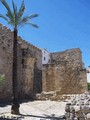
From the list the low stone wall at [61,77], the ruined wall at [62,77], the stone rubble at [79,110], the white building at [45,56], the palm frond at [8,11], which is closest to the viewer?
the stone rubble at [79,110]

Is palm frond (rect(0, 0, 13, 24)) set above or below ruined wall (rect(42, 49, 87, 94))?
above

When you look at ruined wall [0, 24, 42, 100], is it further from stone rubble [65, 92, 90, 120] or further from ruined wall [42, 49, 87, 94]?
stone rubble [65, 92, 90, 120]

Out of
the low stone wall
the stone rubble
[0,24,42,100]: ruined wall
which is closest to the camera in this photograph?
the stone rubble

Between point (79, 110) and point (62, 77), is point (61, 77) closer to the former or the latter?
point (62, 77)

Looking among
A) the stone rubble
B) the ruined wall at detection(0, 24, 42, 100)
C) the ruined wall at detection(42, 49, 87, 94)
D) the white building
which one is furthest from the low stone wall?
the stone rubble

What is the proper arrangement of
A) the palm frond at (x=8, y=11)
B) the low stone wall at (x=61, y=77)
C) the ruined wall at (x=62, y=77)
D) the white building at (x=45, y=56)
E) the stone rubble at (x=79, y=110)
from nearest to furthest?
the stone rubble at (x=79, y=110) → the palm frond at (x=8, y=11) → the ruined wall at (x=62, y=77) → the low stone wall at (x=61, y=77) → the white building at (x=45, y=56)

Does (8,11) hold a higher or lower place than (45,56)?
higher

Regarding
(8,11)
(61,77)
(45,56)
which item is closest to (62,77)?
(61,77)

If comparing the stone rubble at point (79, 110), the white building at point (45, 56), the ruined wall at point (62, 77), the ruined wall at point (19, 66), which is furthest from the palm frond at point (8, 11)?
the white building at point (45, 56)

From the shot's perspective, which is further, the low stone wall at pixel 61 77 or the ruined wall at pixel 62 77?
the low stone wall at pixel 61 77

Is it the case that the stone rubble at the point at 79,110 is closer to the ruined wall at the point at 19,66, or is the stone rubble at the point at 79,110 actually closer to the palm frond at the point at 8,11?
the palm frond at the point at 8,11

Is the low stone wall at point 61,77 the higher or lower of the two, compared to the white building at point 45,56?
lower

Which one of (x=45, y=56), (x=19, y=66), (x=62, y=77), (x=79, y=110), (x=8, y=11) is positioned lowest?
(x=79, y=110)

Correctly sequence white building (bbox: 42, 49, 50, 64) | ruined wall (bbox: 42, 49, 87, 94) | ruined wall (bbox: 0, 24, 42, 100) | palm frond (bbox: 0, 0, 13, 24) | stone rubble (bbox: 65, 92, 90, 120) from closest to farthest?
stone rubble (bbox: 65, 92, 90, 120), palm frond (bbox: 0, 0, 13, 24), ruined wall (bbox: 0, 24, 42, 100), ruined wall (bbox: 42, 49, 87, 94), white building (bbox: 42, 49, 50, 64)
